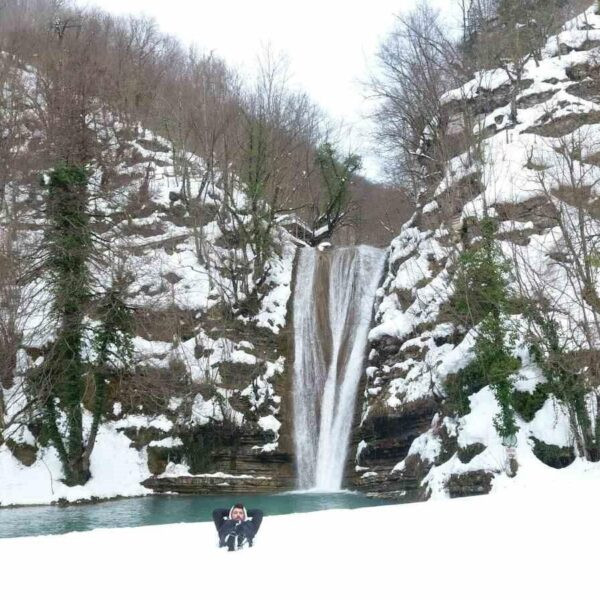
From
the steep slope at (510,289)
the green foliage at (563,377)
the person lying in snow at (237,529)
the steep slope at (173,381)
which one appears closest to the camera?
the person lying in snow at (237,529)

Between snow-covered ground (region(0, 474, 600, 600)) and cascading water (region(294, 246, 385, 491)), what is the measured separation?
1195 cm

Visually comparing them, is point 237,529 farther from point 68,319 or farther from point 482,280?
point 68,319

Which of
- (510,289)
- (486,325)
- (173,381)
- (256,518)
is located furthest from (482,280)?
(173,381)

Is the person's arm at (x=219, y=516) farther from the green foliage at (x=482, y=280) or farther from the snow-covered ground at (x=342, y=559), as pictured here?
the green foliage at (x=482, y=280)

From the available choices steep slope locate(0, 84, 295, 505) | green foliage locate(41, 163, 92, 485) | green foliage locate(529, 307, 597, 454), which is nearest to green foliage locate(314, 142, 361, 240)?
steep slope locate(0, 84, 295, 505)

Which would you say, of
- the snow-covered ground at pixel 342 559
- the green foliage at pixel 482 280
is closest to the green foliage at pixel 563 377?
the green foliage at pixel 482 280

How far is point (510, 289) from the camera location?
16047 mm

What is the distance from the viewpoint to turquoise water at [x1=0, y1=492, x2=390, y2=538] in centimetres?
1472

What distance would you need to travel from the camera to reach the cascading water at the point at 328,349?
69.6 ft

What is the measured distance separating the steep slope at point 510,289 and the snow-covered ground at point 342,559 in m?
6.27

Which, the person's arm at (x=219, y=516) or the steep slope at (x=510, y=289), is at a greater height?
the steep slope at (x=510, y=289)

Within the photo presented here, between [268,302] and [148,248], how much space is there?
5533 millimetres

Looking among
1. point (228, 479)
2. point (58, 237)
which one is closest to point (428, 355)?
point (228, 479)

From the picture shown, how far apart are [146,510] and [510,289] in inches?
424
